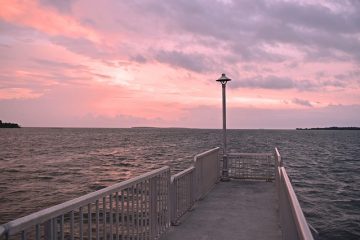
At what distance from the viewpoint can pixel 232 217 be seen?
7.65m

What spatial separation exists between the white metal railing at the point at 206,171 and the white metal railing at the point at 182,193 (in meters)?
0.46

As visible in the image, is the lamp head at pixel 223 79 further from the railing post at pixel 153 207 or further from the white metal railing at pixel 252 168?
the railing post at pixel 153 207

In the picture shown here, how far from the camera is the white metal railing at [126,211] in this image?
3.16 m

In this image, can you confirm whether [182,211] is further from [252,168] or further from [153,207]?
[252,168]

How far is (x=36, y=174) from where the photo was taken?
111 feet

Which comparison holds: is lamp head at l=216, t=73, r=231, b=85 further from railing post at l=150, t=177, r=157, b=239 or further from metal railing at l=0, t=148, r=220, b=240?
railing post at l=150, t=177, r=157, b=239

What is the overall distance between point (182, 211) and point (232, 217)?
1.06 m

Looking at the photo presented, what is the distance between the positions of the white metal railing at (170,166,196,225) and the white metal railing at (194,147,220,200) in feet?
1.52

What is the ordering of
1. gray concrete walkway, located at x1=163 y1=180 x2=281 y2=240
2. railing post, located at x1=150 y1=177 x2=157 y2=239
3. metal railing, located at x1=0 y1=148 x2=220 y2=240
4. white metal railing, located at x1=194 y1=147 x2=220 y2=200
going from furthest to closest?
white metal railing, located at x1=194 y1=147 x2=220 y2=200 < gray concrete walkway, located at x1=163 y1=180 x2=281 y2=240 < railing post, located at x1=150 y1=177 x2=157 y2=239 < metal railing, located at x1=0 y1=148 x2=220 y2=240

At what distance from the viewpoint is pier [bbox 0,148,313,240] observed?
336 cm

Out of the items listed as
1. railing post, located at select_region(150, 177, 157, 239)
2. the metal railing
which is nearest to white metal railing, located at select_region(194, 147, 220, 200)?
the metal railing

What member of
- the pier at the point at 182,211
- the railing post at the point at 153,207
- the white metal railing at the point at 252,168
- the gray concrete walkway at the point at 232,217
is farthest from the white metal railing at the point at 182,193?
the white metal railing at the point at 252,168

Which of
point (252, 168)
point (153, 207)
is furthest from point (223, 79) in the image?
point (153, 207)

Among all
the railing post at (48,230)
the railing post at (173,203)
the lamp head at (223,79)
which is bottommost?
the railing post at (173,203)
